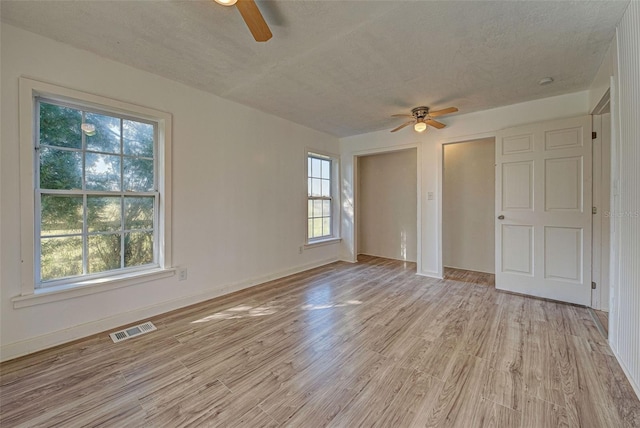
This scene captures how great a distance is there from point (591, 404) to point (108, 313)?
3.67 meters

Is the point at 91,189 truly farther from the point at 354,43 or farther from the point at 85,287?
the point at 354,43

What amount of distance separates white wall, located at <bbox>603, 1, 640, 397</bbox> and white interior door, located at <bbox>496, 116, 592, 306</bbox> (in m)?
1.06

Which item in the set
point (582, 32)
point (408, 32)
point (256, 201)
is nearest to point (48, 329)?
point (256, 201)

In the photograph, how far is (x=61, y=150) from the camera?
2305mm

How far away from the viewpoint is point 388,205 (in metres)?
5.72

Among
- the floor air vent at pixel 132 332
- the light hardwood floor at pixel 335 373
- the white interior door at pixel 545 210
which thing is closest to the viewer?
the light hardwood floor at pixel 335 373

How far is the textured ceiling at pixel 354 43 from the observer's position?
183 centimetres

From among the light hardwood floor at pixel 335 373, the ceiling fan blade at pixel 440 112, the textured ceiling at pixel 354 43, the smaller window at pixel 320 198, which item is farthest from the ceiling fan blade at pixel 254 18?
the smaller window at pixel 320 198

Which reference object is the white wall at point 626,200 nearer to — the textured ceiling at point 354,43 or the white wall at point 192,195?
the textured ceiling at point 354,43

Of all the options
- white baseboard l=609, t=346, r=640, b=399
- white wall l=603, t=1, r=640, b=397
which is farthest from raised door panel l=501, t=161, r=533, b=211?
white baseboard l=609, t=346, r=640, b=399

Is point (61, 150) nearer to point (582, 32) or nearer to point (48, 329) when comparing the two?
point (48, 329)

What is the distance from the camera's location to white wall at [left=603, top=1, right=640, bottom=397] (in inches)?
66.2

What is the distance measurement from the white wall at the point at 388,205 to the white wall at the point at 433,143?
0.71 meters

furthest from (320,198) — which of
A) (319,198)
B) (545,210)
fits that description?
(545,210)
